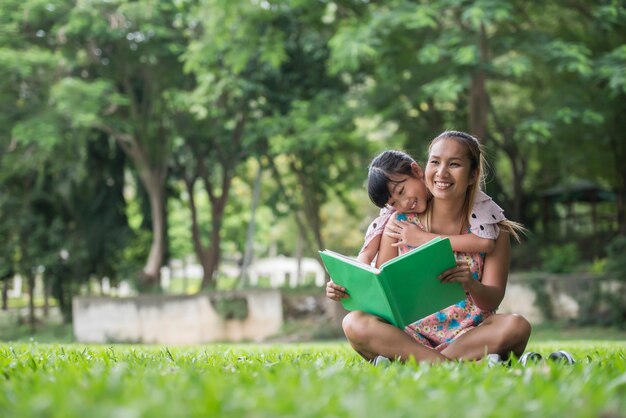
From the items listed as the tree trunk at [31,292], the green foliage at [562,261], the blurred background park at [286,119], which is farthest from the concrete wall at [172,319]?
the green foliage at [562,261]

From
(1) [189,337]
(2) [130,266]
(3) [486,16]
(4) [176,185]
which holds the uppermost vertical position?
(3) [486,16]

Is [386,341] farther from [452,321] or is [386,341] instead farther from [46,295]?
[46,295]

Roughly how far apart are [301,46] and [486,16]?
237 inches

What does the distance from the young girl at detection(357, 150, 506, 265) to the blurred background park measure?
927 centimetres

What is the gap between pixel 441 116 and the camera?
20.5 m

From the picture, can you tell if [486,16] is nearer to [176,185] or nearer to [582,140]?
[582,140]

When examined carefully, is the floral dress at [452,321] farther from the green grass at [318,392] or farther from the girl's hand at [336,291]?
the green grass at [318,392]

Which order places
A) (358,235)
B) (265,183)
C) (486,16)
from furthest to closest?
(358,235) < (265,183) < (486,16)

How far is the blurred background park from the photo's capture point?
1557 cm

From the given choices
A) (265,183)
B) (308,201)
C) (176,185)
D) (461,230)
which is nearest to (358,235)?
(265,183)

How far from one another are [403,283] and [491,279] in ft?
2.32

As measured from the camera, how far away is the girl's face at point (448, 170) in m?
4.59

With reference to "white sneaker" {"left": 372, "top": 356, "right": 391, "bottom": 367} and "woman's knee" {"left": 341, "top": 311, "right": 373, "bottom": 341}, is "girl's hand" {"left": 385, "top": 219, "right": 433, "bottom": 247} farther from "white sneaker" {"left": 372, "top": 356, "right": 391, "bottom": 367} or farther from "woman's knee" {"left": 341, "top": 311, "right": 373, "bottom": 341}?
"white sneaker" {"left": 372, "top": 356, "right": 391, "bottom": 367}

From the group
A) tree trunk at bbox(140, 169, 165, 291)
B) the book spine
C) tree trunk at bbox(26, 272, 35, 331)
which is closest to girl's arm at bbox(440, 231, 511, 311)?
the book spine
